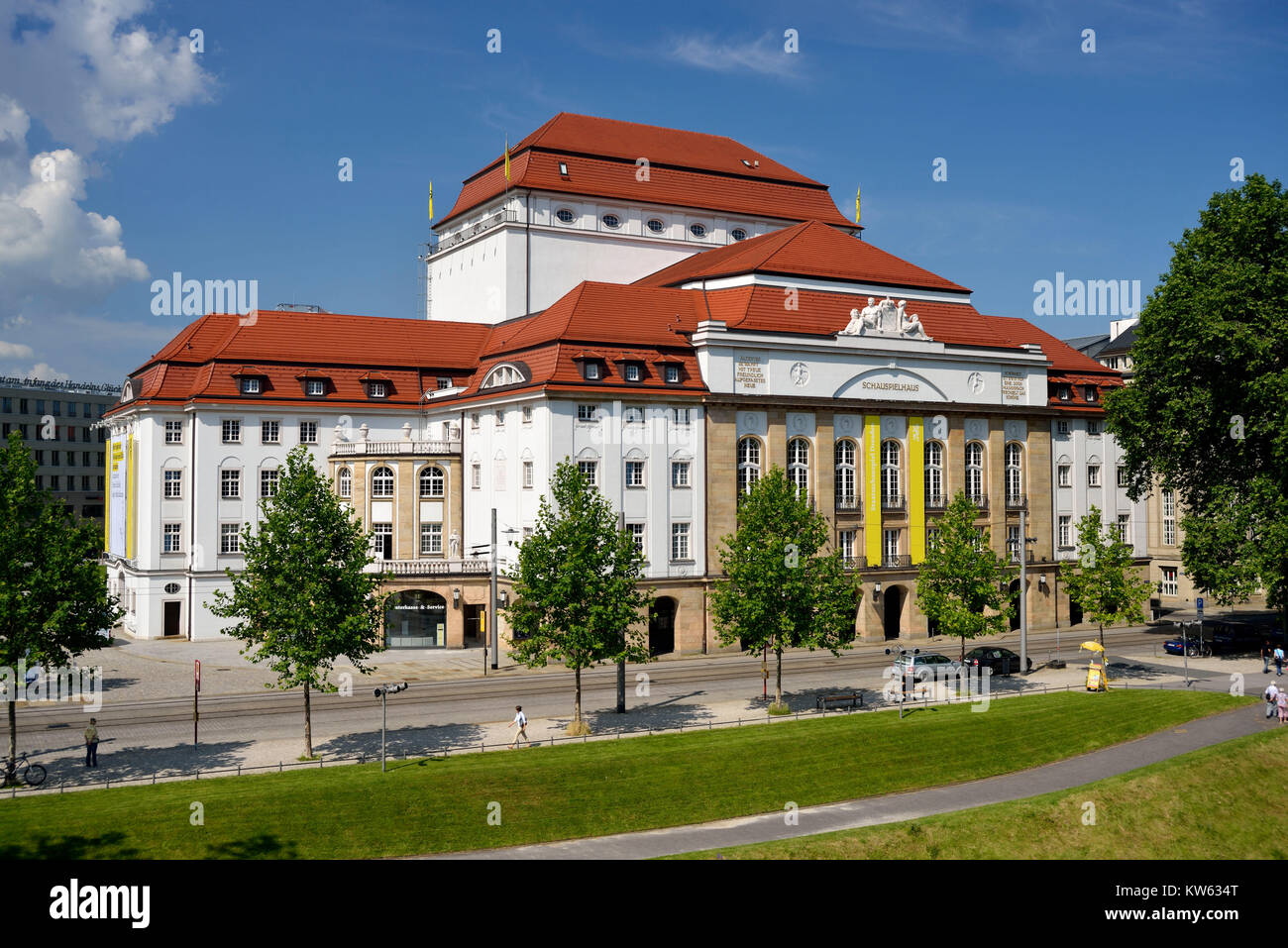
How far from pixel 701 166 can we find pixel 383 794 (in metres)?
64.3

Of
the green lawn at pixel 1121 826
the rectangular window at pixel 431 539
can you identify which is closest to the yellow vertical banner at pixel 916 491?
the rectangular window at pixel 431 539

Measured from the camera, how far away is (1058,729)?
42.5 meters

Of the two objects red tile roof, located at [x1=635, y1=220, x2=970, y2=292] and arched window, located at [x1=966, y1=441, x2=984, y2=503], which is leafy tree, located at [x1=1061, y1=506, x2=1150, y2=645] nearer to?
arched window, located at [x1=966, y1=441, x2=984, y2=503]

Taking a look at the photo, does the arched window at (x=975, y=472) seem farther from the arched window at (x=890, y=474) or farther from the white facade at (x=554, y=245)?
the white facade at (x=554, y=245)

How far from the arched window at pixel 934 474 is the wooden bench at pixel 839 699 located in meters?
25.0

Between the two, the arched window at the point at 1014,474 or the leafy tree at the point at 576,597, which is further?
the arched window at the point at 1014,474

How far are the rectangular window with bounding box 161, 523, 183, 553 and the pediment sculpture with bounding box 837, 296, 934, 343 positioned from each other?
4151 cm

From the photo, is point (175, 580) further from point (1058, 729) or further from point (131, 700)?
point (1058, 729)

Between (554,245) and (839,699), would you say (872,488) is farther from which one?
(554,245)

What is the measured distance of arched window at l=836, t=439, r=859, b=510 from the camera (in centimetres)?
6700

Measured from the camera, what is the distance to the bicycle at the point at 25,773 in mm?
34625

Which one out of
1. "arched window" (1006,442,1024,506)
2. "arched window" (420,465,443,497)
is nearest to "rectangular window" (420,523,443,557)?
"arched window" (420,465,443,497)
